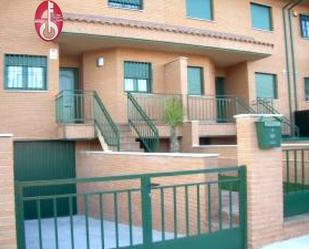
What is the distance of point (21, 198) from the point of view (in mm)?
4871

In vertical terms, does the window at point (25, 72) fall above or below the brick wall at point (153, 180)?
above

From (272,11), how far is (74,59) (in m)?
9.28

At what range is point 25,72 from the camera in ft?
41.1

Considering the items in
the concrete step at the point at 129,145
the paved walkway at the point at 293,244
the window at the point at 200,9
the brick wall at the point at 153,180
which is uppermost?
the window at the point at 200,9

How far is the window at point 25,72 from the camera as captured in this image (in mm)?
12359

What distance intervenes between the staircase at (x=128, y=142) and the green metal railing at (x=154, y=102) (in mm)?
1427

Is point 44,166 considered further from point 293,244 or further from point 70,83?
point 293,244

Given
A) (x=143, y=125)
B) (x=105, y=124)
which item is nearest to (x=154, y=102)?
(x=143, y=125)

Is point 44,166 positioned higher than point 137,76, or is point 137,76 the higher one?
point 137,76

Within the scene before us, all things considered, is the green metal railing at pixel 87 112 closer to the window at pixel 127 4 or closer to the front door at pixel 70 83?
the front door at pixel 70 83

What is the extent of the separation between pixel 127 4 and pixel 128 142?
17.3 ft

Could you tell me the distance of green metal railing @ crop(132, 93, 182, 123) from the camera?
46.8ft

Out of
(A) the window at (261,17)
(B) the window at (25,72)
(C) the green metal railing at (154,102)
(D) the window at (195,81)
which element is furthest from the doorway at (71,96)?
(A) the window at (261,17)

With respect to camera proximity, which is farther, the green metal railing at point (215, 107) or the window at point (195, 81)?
the window at point (195, 81)
